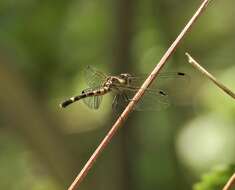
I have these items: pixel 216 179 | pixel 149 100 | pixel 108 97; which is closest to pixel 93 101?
pixel 149 100

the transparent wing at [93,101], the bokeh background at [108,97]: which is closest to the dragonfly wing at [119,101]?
the transparent wing at [93,101]

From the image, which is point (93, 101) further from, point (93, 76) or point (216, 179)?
point (216, 179)

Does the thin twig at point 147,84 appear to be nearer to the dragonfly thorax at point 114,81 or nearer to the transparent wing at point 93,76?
the dragonfly thorax at point 114,81

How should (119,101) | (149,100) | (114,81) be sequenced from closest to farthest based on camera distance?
(149,100) → (119,101) → (114,81)

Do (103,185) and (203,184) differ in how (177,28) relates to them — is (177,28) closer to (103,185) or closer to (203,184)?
(103,185)

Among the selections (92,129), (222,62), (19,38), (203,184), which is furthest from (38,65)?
(203,184)

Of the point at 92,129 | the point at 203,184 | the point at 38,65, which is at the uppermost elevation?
the point at 203,184

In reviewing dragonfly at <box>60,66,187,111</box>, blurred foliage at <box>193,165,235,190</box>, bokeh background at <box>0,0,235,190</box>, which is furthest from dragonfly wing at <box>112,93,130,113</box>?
bokeh background at <box>0,0,235,190</box>
